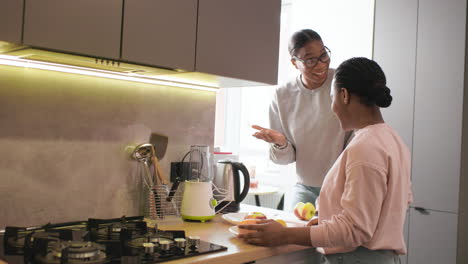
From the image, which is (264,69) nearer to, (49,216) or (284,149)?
(284,149)

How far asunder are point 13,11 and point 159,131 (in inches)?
37.3

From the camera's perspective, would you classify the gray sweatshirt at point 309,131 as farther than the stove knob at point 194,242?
Yes

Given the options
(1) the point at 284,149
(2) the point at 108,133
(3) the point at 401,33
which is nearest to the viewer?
(2) the point at 108,133

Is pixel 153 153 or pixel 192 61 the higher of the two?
pixel 192 61

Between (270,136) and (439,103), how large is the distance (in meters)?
1.41

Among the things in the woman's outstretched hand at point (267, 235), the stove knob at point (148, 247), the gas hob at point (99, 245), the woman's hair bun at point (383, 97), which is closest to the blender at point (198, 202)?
the gas hob at point (99, 245)

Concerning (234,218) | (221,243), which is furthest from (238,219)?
(221,243)

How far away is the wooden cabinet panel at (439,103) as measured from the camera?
3.01 m

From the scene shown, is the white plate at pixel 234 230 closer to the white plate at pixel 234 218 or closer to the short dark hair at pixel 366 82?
the white plate at pixel 234 218

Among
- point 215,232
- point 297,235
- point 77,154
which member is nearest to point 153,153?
point 77,154

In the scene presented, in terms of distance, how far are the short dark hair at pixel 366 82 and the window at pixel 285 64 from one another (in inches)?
103

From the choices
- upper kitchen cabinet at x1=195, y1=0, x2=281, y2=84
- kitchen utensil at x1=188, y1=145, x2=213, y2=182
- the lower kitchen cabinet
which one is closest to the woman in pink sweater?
upper kitchen cabinet at x1=195, y1=0, x2=281, y2=84

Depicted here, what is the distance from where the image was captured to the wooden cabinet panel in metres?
3.01

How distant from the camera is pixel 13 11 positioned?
49.9 inches
